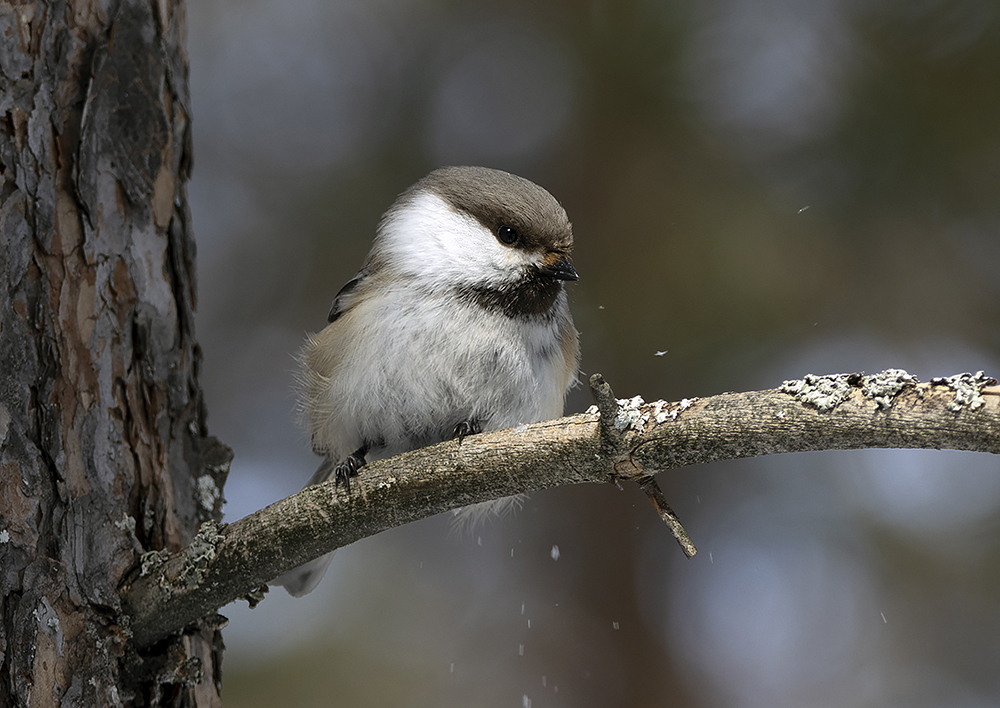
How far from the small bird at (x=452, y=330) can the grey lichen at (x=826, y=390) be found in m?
0.92

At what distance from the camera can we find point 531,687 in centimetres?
342

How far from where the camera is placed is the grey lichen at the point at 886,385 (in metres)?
1.08

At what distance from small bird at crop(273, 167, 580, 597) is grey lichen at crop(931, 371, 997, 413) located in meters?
1.07

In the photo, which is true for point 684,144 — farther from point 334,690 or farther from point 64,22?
point 334,690

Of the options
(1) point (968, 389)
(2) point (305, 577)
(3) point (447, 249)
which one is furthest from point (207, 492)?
(1) point (968, 389)

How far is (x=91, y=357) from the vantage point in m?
1.60

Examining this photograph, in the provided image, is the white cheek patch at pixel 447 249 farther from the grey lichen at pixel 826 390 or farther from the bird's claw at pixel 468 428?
the grey lichen at pixel 826 390

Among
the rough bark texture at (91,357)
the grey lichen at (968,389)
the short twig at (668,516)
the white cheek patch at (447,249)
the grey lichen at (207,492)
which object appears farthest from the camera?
the white cheek patch at (447,249)

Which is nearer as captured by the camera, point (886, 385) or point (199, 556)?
point (886, 385)

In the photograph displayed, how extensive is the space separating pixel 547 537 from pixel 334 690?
1.15 metres

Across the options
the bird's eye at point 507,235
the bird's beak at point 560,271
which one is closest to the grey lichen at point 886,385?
the bird's beak at point 560,271

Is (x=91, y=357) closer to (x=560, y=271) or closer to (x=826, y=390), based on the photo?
(x=560, y=271)

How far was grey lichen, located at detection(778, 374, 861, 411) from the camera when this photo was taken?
1106 mm

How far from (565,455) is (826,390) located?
418 mm
